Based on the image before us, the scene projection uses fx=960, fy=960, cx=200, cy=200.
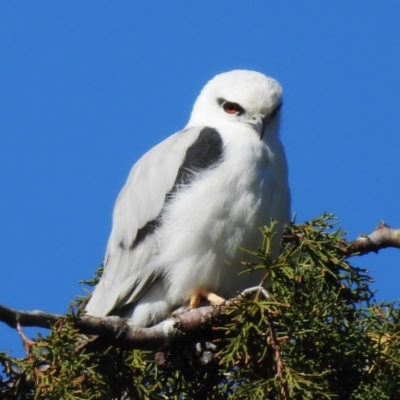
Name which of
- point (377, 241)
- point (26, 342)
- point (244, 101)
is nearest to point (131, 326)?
point (26, 342)

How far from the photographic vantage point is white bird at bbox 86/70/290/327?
221 inches

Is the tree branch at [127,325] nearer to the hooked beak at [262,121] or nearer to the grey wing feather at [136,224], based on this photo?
the grey wing feather at [136,224]

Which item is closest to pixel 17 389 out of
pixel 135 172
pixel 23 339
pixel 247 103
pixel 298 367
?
pixel 23 339

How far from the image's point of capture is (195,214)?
568 centimetres

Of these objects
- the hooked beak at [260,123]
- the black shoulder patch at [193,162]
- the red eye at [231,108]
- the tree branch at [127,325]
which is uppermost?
the red eye at [231,108]

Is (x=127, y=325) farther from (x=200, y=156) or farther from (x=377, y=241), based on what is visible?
(x=377, y=241)

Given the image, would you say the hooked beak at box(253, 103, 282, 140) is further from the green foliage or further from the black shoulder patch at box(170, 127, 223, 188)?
the green foliage

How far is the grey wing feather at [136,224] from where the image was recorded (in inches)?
230

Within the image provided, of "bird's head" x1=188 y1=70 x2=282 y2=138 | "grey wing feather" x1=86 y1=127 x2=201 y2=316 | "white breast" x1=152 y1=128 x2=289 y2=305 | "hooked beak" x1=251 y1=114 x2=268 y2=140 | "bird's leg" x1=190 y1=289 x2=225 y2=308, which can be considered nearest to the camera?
"white breast" x1=152 y1=128 x2=289 y2=305

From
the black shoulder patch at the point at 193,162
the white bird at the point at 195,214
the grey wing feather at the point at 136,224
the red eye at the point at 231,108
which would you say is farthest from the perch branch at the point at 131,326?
the red eye at the point at 231,108

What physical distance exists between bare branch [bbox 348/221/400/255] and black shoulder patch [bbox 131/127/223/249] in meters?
0.98

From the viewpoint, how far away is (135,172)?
632 centimetres

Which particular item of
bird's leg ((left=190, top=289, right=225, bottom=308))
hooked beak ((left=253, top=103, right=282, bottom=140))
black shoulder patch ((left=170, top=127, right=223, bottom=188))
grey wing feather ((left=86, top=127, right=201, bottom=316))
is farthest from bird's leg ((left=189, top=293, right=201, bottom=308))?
hooked beak ((left=253, top=103, right=282, bottom=140))

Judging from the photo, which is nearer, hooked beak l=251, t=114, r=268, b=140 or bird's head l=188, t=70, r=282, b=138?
hooked beak l=251, t=114, r=268, b=140
